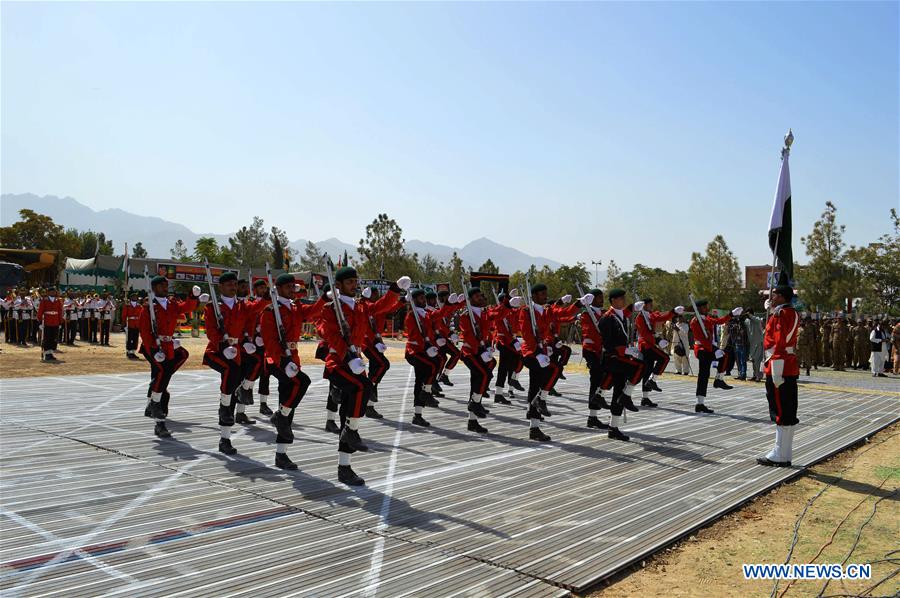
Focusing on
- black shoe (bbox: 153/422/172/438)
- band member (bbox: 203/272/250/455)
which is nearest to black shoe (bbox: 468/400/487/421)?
band member (bbox: 203/272/250/455)

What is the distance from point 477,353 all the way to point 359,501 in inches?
215

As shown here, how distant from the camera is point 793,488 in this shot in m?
7.60

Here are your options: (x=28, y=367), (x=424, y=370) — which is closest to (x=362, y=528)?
(x=424, y=370)

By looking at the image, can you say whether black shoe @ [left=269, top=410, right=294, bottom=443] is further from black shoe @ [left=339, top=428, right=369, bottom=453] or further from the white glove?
the white glove

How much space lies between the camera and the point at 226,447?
8.55 metres

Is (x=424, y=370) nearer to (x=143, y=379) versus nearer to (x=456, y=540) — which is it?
(x=456, y=540)

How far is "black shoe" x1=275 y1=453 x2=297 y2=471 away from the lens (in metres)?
7.75

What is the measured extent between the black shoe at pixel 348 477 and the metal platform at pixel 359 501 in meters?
0.15

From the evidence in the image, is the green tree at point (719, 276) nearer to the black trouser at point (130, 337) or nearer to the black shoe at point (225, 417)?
the black trouser at point (130, 337)

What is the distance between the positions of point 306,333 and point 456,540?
123 ft

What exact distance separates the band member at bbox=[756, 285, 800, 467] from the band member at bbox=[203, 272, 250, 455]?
693cm

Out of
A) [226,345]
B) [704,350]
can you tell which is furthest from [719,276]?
[226,345]

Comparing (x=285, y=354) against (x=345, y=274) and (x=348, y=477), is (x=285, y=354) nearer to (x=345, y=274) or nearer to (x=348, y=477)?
(x=345, y=274)

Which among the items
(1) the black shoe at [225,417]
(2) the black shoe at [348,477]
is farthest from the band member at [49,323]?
(2) the black shoe at [348,477]
